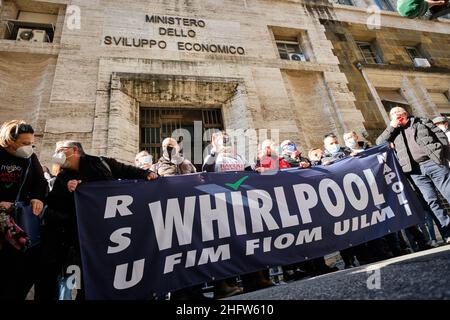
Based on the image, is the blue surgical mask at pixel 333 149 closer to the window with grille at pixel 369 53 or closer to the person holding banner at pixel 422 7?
the person holding banner at pixel 422 7

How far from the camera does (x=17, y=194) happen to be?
7.91 feet

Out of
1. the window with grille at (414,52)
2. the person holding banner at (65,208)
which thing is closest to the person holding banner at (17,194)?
the person holding banner at (65,208)

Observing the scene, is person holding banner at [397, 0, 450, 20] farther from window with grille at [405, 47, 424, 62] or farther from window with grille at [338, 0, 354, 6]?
window with grille at [338, 0, 354, 6]

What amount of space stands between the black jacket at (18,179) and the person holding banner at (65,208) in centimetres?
13

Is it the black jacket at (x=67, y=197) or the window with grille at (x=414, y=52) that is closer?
the black jacket at (x=67, y=197)

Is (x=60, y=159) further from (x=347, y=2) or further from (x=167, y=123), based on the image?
(x=347, y=2)

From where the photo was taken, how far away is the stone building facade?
6141 mm

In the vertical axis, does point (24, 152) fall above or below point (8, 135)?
below

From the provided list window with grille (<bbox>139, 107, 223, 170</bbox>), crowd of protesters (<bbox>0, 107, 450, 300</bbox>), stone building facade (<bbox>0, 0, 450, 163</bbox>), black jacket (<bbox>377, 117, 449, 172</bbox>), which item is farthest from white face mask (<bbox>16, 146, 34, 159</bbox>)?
black jacket (<bbox>377, 117, 449, 172</bbox>)

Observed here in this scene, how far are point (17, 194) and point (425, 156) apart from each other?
5204 millimetres

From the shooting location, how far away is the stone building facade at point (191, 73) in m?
6.14

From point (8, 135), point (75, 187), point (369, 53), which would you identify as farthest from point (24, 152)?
point (369, 53)
